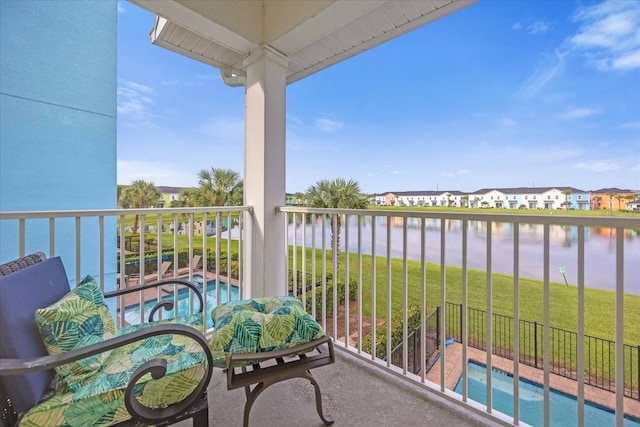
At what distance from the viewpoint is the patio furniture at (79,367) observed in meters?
0.92

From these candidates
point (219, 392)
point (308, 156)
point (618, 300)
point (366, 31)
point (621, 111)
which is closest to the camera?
point (618, 300)

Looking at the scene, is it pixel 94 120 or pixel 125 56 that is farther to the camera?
pixel 125 56

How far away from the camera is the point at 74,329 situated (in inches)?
43.9

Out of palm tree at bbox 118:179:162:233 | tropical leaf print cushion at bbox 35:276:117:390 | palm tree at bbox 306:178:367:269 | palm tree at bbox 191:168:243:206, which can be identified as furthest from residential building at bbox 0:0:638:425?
palm tree at bbox 191:168:243:206

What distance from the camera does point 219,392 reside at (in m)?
1.74

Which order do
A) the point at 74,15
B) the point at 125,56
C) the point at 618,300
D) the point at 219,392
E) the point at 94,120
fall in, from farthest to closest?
the point at 125,56 → the point at 94,120 → the point at 74,15 → the point at 219,392 → the point at 618,300

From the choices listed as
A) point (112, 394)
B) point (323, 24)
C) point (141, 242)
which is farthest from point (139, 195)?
point (112, 394)

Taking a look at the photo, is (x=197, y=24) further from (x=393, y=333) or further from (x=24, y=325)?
(x=393, y=333)

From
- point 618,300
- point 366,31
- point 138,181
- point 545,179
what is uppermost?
point 366,31

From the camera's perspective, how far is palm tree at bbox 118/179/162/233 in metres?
3.64

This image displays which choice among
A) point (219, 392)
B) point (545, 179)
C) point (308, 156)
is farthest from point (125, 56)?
point (545, 179)

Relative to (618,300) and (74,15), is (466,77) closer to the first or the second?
(618,300)

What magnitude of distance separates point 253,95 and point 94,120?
306 centimetres

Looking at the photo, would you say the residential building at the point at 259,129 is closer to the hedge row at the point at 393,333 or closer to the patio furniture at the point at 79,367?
the patio furniture at the point at 79,367
